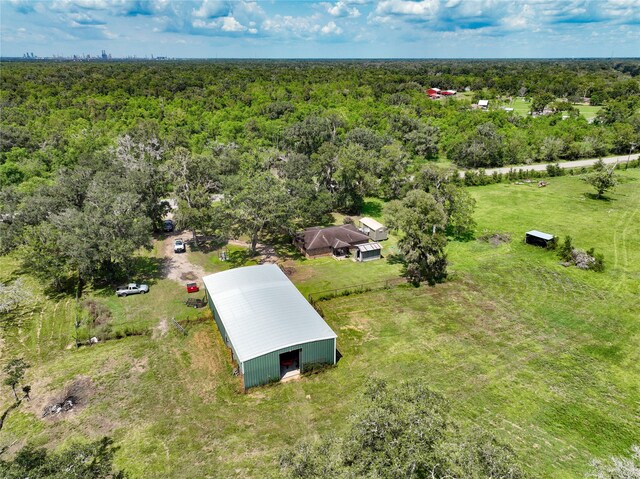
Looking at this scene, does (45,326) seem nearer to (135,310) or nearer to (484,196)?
(135,310)

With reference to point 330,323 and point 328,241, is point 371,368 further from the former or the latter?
point 328,241

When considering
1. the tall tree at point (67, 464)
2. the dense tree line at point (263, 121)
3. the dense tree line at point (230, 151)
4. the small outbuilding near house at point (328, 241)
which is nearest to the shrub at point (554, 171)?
the dense tree line at point (230, 151)

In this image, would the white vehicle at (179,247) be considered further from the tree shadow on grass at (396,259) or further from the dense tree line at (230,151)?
the tree shadow on grass at (396,259)

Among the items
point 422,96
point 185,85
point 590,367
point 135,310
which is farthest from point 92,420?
point 185,85

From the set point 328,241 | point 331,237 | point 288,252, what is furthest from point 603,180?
point 288,252

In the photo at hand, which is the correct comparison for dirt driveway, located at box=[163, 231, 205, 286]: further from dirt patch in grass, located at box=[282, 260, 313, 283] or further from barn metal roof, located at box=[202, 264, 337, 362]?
dirt patch in grass, located at box=[282, 260, 313, 283]

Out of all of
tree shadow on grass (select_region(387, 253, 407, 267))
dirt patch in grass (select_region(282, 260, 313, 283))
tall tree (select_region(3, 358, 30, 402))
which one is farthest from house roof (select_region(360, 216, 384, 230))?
tall tree (select_region(3, 358, 30, 402))
